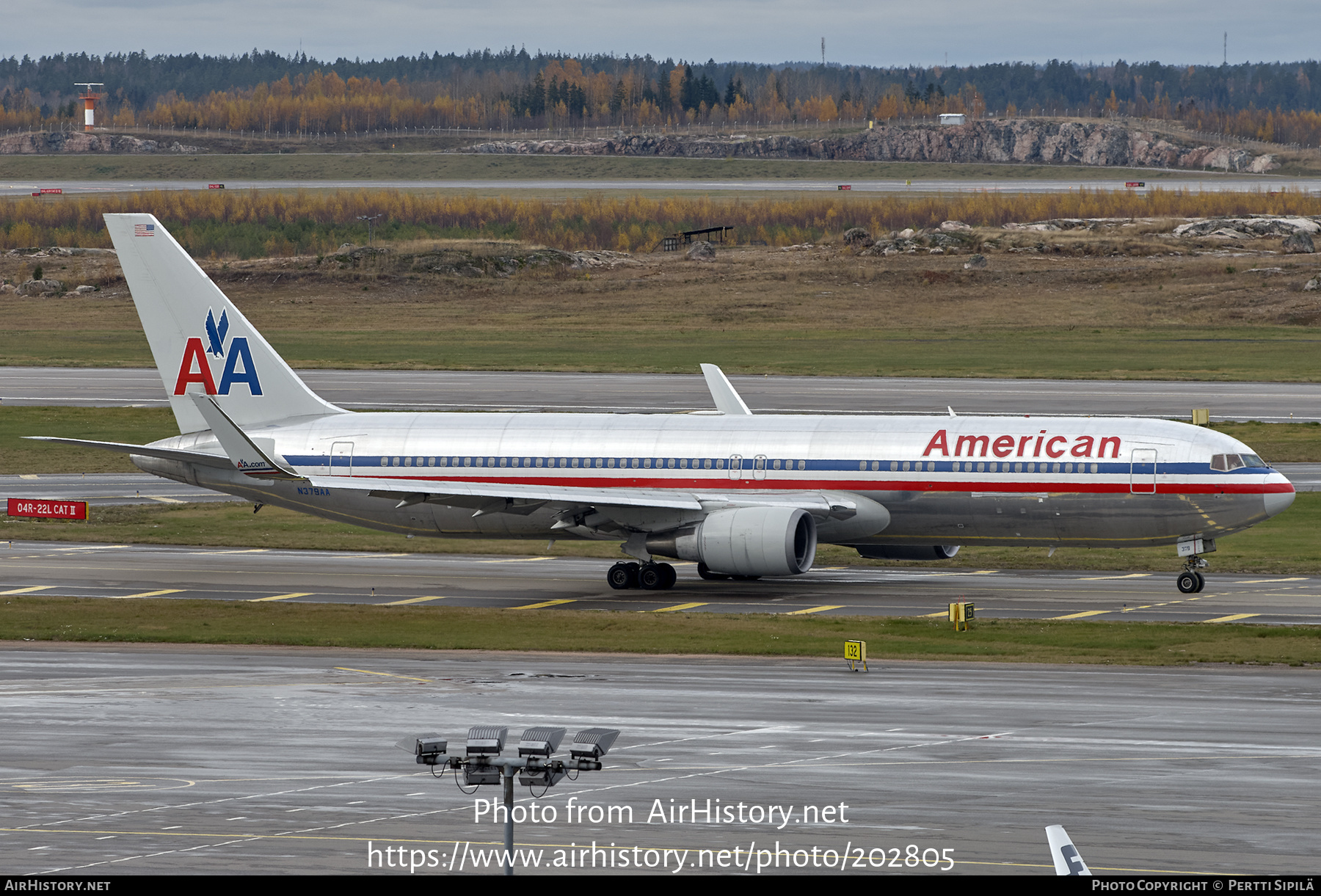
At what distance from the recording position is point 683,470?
48.1 meters

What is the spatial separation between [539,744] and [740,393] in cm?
7839

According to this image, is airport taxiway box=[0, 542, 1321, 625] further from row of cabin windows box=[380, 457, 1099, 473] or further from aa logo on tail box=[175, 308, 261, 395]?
aa logo on tail box=[175, 308, 261, 395]

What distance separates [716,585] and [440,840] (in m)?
27.1

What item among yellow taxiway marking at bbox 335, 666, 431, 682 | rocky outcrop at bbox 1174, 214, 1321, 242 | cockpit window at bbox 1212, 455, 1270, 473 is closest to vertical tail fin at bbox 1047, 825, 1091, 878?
yellow taxiway marking at bbox 335, 666, 431, 682

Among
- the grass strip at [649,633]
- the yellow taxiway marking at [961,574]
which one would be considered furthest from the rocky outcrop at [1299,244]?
the grass strip at [649,633]

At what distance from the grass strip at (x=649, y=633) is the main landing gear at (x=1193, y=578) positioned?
5.33 metres

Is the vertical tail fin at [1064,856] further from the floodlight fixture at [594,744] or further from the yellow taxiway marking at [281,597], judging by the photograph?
the yellow taxiway marking at [281,597]

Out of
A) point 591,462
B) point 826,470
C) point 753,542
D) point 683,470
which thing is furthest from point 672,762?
point 591,462

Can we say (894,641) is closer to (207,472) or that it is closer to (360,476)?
(360,476)

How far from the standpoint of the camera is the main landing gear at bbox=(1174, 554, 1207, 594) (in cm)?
4534

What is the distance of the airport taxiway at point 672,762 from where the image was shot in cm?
2175

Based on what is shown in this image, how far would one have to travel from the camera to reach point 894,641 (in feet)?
125

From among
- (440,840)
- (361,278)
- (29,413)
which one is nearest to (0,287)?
(361,278)

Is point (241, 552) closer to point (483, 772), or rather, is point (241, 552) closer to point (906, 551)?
point (906, 551)
